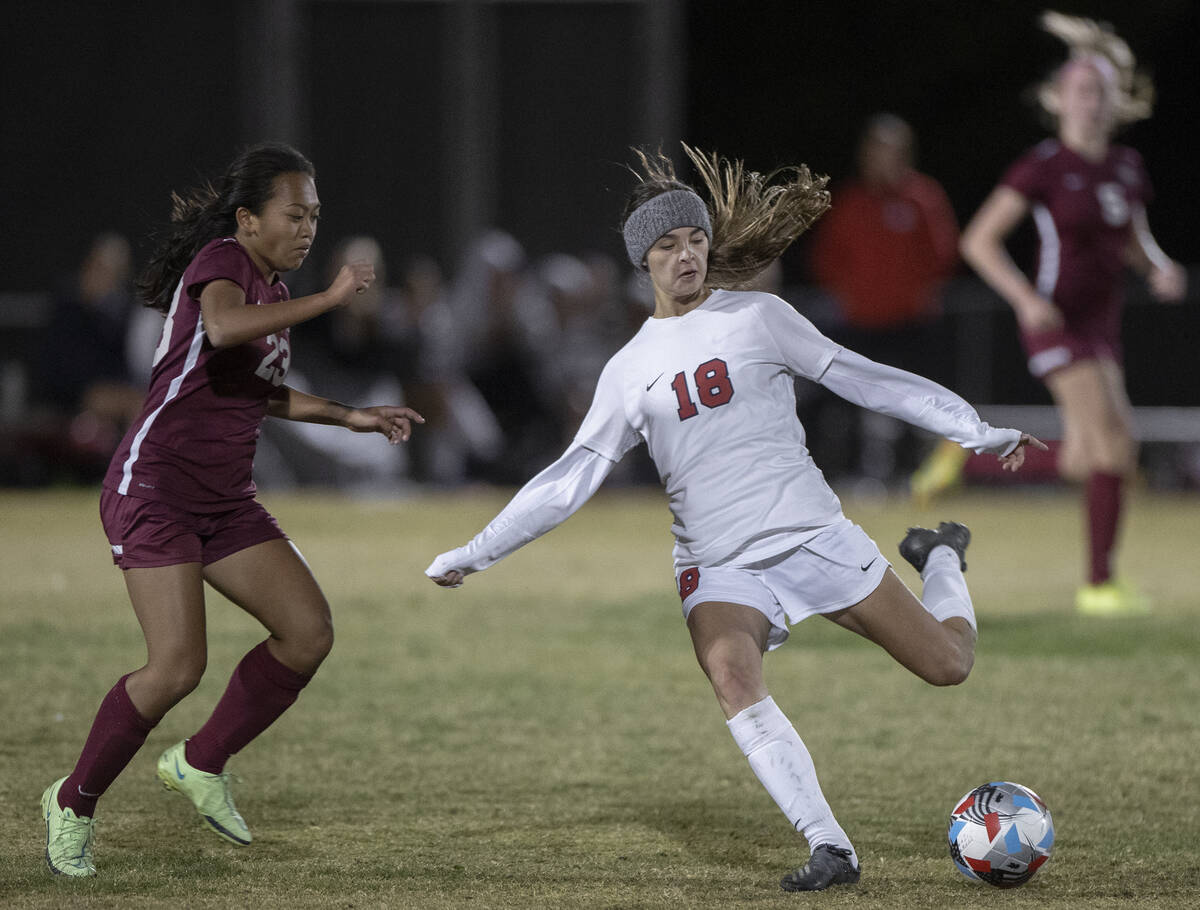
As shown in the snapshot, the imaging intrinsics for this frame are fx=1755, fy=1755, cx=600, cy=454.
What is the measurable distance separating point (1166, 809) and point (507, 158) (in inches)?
571

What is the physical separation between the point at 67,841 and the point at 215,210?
1821 millimetres

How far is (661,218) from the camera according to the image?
16.7ft

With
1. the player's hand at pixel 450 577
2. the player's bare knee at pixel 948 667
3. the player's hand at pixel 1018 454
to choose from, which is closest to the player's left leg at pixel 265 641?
the player's hand at pixel 450 577

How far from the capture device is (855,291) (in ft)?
52.9

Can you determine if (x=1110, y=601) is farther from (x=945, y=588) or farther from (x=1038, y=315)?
(x=945, y=588)

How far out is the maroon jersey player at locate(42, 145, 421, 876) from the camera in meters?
4.80

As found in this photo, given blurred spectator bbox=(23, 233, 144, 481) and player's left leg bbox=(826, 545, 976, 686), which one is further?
blurred spectator bbox=(23, 233, 144, 481)

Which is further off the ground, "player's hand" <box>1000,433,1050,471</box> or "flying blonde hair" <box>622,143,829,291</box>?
"flying blonde hair" <box>622,143,829,291</box>

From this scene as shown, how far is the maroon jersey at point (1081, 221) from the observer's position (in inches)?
375

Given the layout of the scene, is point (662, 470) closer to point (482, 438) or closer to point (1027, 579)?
point (1027, 579)

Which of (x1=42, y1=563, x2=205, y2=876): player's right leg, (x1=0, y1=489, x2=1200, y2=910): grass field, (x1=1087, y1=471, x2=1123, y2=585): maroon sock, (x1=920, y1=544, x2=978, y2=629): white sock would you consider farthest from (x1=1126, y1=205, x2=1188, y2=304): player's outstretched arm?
(x1=42, y1=563, x2=205, y2=876): player's right leg


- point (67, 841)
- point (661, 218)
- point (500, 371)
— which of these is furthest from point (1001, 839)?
point (500, 371)

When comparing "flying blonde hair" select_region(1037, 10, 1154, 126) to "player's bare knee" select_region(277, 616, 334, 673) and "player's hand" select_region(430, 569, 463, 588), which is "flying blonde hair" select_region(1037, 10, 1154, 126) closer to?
"player's hand" select_region(430, 569, 463, 588)

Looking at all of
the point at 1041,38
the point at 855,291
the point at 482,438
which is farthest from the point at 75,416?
the point at 1041,38
